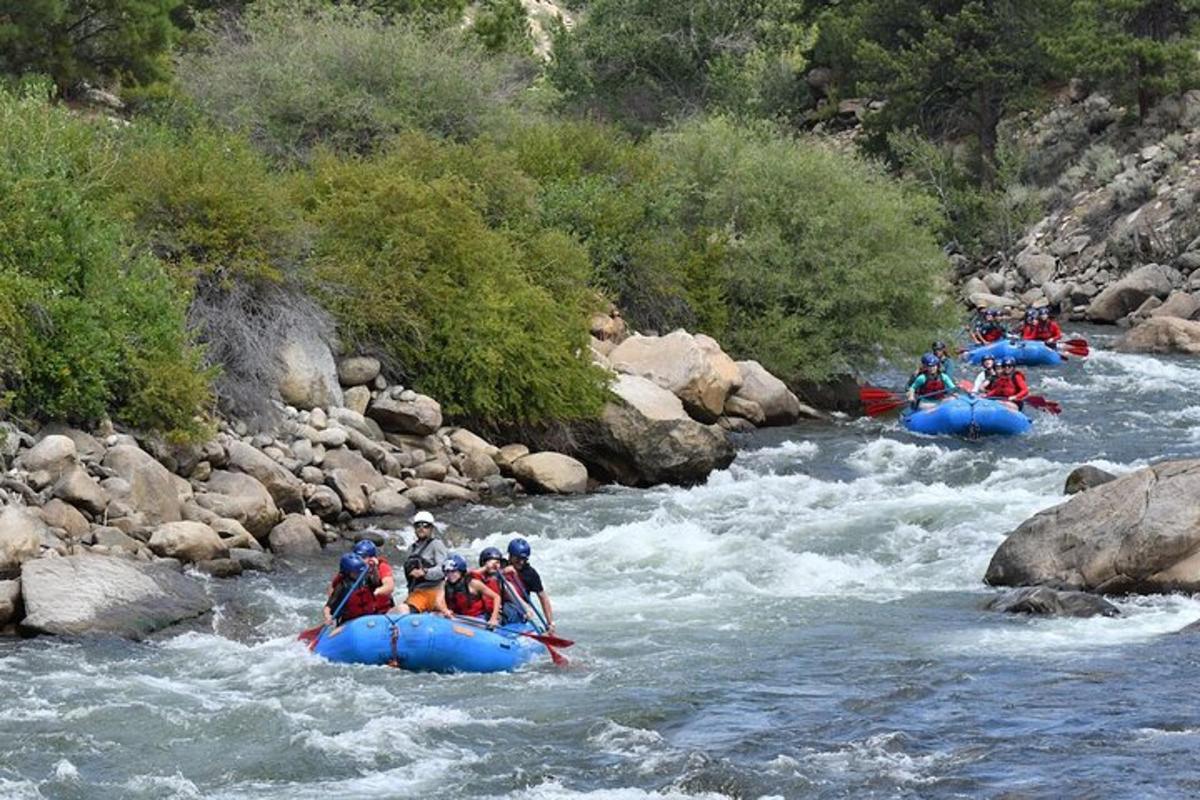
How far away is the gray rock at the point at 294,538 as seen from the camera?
17.0 meters

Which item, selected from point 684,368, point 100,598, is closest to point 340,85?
point 684,368

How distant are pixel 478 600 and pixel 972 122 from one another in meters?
39.9

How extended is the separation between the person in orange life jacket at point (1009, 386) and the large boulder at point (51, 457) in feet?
46.2

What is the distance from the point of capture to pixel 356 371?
21.0 metres

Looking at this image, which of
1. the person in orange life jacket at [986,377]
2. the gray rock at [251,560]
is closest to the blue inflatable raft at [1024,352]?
the person in orange life jacket at [986,377]

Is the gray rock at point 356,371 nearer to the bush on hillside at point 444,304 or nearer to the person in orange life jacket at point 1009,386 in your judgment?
the bush on hillside at point 444,304

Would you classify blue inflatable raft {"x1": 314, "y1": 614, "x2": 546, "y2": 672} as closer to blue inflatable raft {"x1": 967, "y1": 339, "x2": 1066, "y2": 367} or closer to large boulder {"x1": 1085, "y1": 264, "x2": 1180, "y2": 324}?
blue inflatable raft {"x1": 967, "y1": 339, "x2": 1066, "y2": 367}

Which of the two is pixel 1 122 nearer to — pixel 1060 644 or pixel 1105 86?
pixel 1060 644

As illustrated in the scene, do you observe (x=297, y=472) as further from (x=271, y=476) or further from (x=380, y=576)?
(x=380, y=576)

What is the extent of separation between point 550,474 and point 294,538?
4.20m

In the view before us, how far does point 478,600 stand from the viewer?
1372 centimetres

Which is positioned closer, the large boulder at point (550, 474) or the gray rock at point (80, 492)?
the gray rock at point (80, 492)

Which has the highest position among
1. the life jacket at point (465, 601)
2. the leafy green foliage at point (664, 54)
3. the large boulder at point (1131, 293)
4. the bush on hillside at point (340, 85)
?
the leafy green foliage at point (664, 54)

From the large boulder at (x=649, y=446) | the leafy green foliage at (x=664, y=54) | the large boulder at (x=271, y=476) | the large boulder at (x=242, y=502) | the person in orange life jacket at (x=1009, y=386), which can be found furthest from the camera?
the leafy green foliage at (x=664, y=54)
